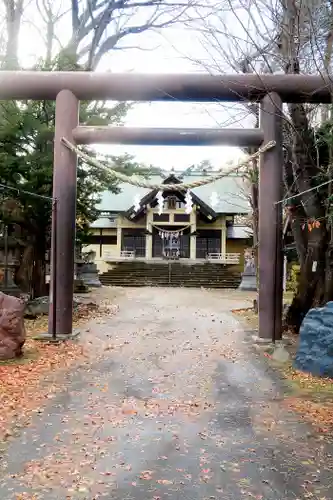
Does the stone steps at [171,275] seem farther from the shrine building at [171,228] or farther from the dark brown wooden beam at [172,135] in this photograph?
the dark brown wooden beam at [172,135]

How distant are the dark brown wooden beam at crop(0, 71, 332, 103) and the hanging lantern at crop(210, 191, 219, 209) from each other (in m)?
28.5

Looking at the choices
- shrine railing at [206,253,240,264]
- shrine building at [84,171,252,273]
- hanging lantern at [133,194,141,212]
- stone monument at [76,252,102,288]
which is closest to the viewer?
stone monument at [76,252,102,288]

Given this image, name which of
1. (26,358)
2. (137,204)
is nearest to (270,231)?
(26,358)

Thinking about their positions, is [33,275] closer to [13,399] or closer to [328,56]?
[13,399]

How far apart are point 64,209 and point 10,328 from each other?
8.32 ft

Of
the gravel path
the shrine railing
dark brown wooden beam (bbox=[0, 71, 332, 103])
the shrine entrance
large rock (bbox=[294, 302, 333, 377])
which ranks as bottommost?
the gravel path

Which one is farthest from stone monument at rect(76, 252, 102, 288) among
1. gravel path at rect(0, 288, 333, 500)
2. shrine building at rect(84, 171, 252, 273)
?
gravel path at rect(0, 288, 333, 500)

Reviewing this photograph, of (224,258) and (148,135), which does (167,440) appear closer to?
(148,135)

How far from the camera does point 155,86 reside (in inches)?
313

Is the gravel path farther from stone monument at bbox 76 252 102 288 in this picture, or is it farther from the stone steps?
the stone steps

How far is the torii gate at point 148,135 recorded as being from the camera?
7938mm

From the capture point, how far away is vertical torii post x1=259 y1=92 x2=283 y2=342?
7.97 metres

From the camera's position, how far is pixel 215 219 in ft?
117

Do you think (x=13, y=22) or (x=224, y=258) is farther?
(x=224, y=258)
